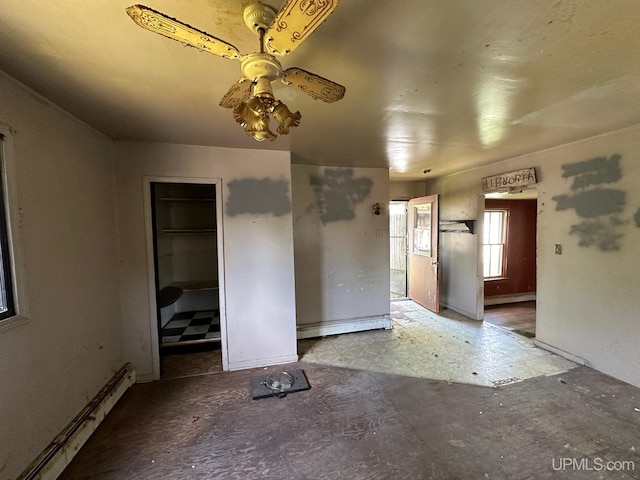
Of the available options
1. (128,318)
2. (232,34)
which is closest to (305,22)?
(232,34)

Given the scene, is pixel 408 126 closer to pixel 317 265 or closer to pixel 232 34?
pixel 232 34

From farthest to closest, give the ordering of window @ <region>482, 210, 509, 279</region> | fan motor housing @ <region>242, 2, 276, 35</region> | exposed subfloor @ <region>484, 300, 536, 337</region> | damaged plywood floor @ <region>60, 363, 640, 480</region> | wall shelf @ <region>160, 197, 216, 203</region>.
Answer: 1. window @ <region>482, 210, 509, 279</region>
2. exposed subfloor @ <region>484, 300, 536, 337</region>
3. wall shelf @ <region>160, 197, 216, 203</region>
4. damaged plywood floor @ <region>60, 363, 640, 480</region>
5. fan motor housing @ <region>242, 2, 276, 35</region>

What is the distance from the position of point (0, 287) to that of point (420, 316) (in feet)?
14.9

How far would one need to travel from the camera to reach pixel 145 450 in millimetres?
1804

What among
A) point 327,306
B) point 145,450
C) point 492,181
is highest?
point 492,181

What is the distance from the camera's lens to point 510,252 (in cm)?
516

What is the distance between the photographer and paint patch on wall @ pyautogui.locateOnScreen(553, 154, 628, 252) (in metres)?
2.50

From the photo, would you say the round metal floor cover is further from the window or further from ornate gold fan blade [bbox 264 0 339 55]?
the window

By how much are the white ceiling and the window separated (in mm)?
2962

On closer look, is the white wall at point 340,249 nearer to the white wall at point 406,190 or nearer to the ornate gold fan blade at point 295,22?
the white wall at point 406,190

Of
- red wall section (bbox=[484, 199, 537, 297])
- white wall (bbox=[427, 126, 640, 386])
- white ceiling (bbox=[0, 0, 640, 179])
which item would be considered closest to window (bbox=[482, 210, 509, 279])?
red wall section (bbox=[484, 199, 537, 297])

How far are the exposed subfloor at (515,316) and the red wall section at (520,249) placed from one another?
30cm

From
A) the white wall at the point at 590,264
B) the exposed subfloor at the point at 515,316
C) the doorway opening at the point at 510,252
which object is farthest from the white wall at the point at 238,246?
the doorway opening at the point at 510,252

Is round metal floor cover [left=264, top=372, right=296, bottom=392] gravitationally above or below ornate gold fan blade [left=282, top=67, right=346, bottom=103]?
below
